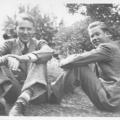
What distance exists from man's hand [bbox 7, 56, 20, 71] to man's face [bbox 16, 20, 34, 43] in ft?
1.65

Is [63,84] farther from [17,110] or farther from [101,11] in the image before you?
[101,11]

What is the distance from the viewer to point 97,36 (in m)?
3.22

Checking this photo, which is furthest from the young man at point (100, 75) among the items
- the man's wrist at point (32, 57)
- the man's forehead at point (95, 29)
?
the man's wrist at point (32, 57)

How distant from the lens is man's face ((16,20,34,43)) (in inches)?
125

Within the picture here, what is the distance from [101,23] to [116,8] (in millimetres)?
555

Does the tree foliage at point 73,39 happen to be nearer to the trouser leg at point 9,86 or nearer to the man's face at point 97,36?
the man's face at point 97,36

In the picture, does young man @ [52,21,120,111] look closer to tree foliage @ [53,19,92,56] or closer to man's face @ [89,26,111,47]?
man's face @ [89,26,111,47]

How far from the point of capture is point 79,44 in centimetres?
359

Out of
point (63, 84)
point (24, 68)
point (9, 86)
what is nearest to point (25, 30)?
point (24, 68)

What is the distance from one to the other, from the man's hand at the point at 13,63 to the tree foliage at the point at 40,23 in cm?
89

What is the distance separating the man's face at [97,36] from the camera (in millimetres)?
3219

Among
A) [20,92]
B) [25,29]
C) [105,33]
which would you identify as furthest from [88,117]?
[25,29]

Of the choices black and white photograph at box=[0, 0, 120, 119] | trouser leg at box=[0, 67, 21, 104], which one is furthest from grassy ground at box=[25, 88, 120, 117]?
trouser leg at box=[0, 67, 21, 104]

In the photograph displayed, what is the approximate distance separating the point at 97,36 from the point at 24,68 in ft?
3.44
